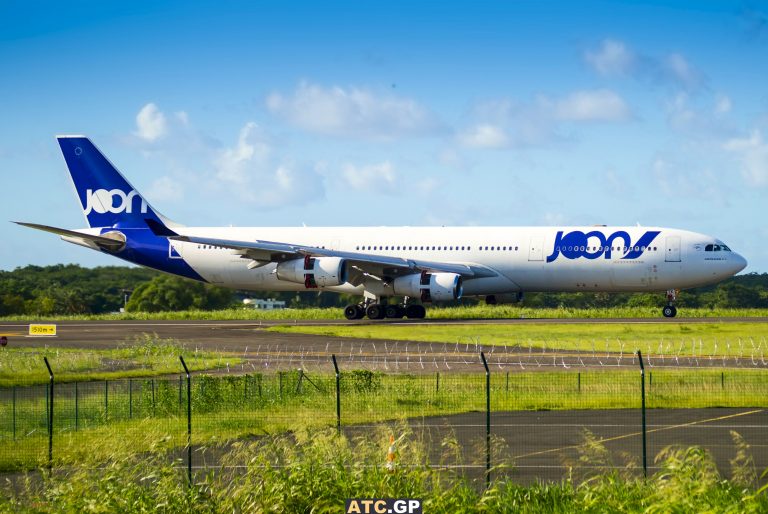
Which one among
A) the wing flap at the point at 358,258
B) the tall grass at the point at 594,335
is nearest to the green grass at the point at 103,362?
the tall grass at the point at 594,335

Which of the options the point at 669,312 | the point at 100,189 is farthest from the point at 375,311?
the point at 100,189

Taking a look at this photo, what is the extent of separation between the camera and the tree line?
87750 millimetres

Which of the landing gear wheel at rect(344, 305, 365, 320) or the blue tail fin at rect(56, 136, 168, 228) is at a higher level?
the blue tail fin at rect(56, 136, 168, 228)

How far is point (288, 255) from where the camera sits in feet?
186

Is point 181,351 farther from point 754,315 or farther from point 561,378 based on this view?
point 754,315

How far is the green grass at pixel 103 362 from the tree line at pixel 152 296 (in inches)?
1559

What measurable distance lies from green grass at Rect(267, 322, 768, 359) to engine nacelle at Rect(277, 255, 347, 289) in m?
2.39

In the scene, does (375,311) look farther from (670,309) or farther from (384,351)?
(384,351)

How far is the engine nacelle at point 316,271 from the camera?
182 ft

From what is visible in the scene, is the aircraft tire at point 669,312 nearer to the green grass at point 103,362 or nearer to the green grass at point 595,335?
the green grass at point 595,335

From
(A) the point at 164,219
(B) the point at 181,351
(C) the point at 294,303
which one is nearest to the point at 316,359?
(B) the point at 181,351

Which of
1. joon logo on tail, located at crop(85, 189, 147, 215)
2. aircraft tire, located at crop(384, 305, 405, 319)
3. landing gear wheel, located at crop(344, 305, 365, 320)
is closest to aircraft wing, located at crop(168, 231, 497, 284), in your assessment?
landing gear wheel, located at crop(344, 305, 365, 320)

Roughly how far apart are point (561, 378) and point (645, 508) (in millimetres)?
18938

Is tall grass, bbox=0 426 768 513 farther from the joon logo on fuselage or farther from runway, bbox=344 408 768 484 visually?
the joon logo on fuselage
